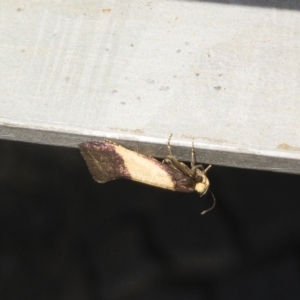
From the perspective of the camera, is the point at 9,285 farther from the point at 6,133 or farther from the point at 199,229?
the point at 6,133

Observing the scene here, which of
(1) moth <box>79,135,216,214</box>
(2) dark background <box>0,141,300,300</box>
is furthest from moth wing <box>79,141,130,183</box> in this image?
(2) dark background <box>0,141,300,300</box>

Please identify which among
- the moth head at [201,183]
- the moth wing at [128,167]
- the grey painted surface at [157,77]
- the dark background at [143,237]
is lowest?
the dark background at [143,237]

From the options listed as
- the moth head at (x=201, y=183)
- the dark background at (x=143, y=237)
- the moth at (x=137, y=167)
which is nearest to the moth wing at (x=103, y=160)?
the moth at (x=137, y=167)

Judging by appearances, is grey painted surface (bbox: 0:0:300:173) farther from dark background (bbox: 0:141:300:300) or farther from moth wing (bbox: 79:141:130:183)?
dark background (bbox: 0:141:300:300)

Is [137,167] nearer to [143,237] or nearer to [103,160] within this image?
[103,160]

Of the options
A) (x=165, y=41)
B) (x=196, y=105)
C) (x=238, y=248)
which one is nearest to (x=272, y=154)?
(x=196, y=105)

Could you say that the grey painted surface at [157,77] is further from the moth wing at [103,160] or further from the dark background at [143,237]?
the dark background at [143,237]
